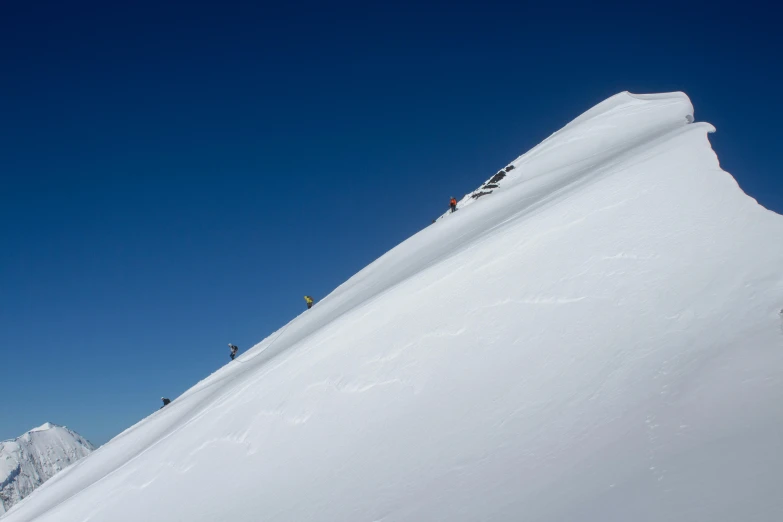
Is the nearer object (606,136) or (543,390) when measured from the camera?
(543,390)

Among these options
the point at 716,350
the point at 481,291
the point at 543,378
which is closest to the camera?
the point at 716,350

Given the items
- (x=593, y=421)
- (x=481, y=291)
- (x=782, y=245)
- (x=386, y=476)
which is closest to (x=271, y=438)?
(x=386, y=476)

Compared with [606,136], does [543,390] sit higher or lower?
lower

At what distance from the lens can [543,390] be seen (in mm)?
10016

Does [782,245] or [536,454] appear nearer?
[536,454]

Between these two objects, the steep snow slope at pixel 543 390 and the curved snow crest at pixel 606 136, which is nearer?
the steep snow slope at pixel 543 390

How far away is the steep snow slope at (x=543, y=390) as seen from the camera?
709 cm

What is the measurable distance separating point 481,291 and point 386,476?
536cm

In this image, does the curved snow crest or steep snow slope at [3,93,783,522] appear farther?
the curved snow crest

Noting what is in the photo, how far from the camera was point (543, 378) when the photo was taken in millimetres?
10328

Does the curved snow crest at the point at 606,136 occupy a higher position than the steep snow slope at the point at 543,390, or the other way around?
the curved snow crest at the point at 606,136

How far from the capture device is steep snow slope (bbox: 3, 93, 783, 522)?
709cm

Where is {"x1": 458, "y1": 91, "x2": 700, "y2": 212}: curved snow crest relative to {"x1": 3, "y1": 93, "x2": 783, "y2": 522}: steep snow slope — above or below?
above

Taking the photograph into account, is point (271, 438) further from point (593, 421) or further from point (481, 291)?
point (593, 421)
